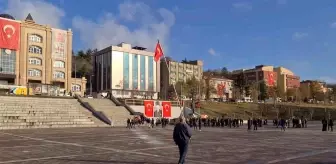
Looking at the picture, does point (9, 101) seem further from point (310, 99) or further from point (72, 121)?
point (310, 99)

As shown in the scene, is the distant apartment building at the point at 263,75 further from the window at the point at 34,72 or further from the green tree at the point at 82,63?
the window at the point at 34,72

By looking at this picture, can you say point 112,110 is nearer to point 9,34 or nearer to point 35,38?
point 9,34

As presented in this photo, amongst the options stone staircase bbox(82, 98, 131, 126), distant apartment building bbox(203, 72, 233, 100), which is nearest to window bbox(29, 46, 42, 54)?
stone staircase bbox(82, 98, 131, 126)

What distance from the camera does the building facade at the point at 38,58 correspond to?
83.1 meters

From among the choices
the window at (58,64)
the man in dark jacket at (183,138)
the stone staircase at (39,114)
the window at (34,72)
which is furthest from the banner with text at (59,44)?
the man in dark jacket at (183,138)

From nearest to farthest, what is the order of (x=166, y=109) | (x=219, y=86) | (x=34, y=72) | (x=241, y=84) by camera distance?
(x=166, y=109) < (x=34, y=72) < (x=219, y=86) < (x=241, y=84)

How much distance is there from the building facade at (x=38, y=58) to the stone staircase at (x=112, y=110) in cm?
2484

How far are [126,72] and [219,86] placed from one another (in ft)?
118

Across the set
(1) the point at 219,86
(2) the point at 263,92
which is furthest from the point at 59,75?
(2) the point at 263,92

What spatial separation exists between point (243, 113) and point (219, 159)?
84.2 meters

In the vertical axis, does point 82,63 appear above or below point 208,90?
above

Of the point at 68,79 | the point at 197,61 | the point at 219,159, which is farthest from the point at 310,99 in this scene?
the point at 219,159

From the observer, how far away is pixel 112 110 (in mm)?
53406

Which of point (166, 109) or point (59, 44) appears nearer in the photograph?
point (166, 109)
